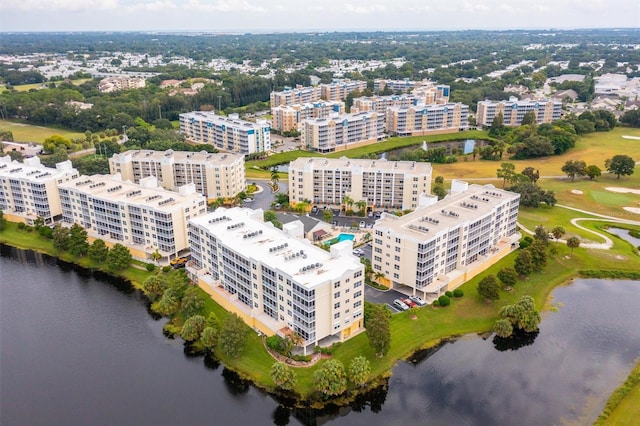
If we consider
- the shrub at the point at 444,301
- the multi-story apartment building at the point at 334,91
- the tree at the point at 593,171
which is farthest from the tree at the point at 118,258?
the multi-story apartment building at the point at 334,91

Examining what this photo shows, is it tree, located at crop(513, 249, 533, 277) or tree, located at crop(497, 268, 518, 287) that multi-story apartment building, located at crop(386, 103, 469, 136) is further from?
tree, located at crop(497, 268, 518, 287)

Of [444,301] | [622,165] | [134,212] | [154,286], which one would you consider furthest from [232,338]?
[622,165]

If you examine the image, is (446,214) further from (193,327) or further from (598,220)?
(598,220)

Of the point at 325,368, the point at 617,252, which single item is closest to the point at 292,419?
the point at 325,368

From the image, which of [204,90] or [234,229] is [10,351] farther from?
[204,90]

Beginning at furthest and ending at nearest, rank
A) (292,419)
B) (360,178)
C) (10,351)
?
(360,178) < (10,351) < (292,419)

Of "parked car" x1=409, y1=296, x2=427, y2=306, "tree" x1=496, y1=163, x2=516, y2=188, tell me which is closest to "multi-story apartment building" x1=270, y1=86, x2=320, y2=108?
"tree" x1=496, y1=163, x2=516, y2=188
